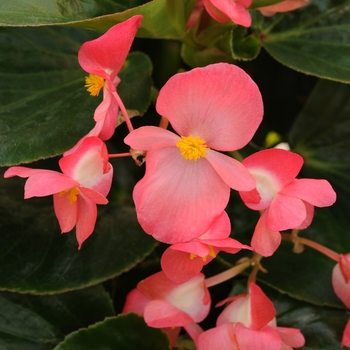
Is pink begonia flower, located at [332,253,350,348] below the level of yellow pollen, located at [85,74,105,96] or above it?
below

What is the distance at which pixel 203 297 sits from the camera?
541 millimetres

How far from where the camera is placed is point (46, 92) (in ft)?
2.05

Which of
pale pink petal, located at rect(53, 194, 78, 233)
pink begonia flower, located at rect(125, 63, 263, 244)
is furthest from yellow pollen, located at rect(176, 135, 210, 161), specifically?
pale pink petal, located at rect(53, 194, 78, 233)

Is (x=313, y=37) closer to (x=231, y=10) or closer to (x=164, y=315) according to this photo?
(x=231, y=10)

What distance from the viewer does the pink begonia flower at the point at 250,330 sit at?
1.59 ft

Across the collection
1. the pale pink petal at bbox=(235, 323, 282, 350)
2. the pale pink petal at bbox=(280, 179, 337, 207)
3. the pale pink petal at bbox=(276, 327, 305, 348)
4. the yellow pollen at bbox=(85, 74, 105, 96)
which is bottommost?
the pale pink petal at bbox=(276, 327, 305, 348)

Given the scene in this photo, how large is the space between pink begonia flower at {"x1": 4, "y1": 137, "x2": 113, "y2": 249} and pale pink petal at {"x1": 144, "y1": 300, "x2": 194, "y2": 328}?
11 centimetres

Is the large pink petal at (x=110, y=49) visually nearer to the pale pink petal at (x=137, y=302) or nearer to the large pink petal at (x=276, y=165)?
the large pink petal at (x=276, y=165)

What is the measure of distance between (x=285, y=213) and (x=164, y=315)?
17 cm

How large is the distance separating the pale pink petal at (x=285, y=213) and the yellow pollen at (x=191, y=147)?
0.08 meters

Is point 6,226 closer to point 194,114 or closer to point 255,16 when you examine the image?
point 194,114

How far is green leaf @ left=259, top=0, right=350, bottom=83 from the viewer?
65cm

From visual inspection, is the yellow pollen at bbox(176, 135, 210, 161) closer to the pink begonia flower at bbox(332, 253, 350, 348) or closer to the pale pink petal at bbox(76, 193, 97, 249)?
the pale pink petal at bbox(76, 193, 97, 249)

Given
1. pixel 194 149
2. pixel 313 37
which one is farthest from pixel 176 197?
pixel 313 37
